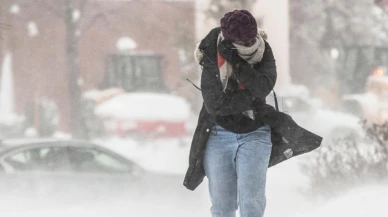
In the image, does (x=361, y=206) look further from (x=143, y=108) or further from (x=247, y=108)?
(x=143, y=108)

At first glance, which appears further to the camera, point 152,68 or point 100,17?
point 152,68

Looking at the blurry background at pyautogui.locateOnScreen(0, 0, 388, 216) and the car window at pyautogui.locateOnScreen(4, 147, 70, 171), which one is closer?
the car window at pyautogui.locateOnScreen(4, 147, 70, 171)

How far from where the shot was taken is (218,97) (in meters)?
3.66

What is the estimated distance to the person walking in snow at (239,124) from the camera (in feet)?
12.1

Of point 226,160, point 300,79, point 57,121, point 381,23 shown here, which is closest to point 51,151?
point 57,121

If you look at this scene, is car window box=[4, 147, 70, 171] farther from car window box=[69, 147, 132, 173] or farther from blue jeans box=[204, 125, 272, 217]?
blue jeans box=[204, 125, 272, 217]

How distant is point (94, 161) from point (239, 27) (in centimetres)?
681

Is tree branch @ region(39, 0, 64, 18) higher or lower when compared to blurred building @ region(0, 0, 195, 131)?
higher

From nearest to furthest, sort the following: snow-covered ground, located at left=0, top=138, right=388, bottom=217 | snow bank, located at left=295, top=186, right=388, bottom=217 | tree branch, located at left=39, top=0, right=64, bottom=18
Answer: snow bank, located at left=295, top=186, right=388, bottom=217 < snow-covered ground, located at left=0, top=138, right=388, bottom=217 < tree branch, located at left=39, top=0, right=64, bottom=18

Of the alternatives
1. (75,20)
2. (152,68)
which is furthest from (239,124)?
(152,68)

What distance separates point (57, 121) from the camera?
1155 cm

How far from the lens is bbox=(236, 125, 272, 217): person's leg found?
375cm

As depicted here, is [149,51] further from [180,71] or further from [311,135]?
[311,135]

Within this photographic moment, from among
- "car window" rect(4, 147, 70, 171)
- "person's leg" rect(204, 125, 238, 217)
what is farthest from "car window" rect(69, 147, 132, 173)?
"person's leg" rect(204, 125, 238, 217)
